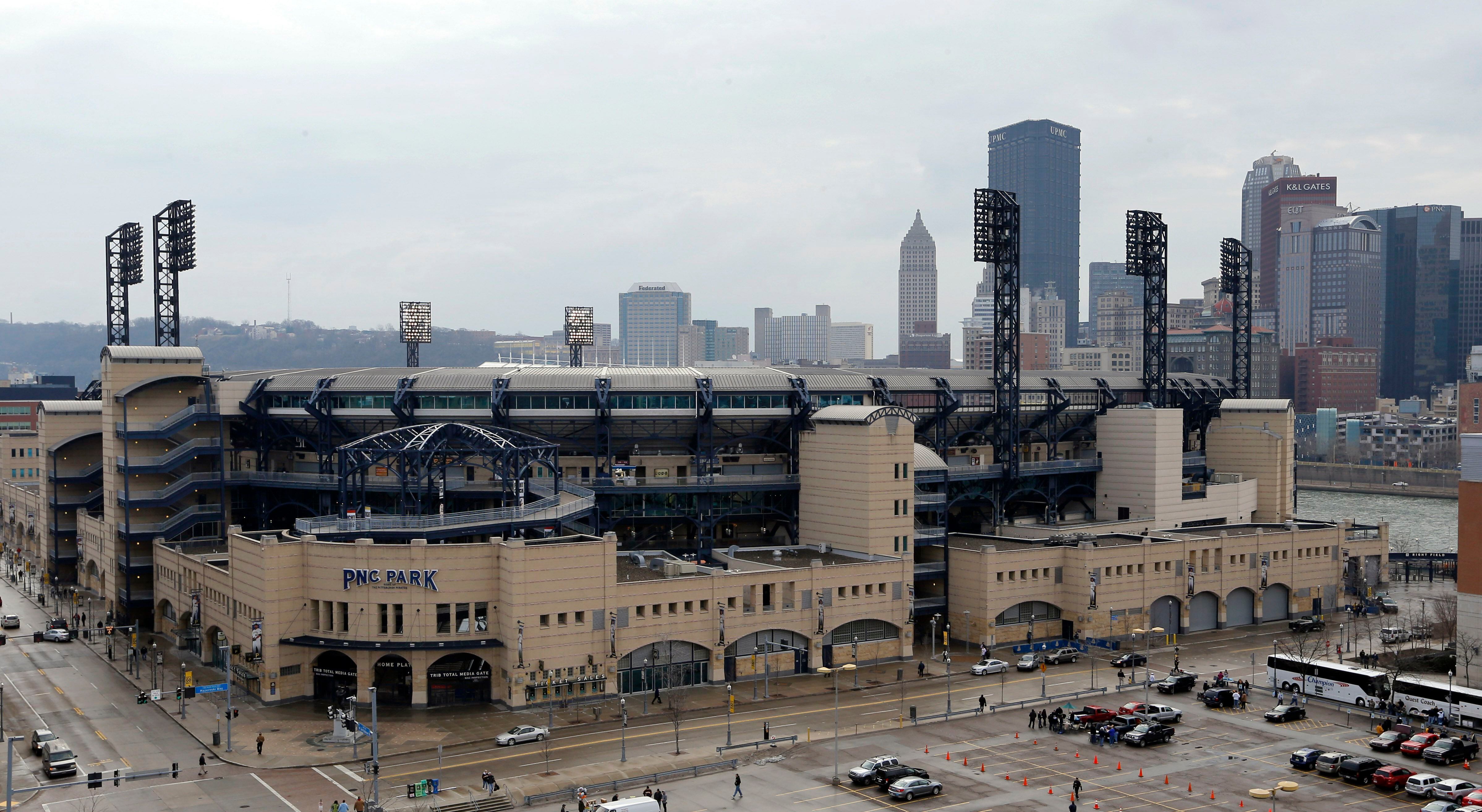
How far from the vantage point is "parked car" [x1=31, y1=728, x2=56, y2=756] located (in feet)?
273

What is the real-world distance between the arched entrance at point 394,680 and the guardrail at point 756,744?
84.4 feet

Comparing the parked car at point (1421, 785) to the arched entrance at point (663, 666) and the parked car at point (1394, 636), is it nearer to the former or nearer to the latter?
the parked car at point (1394, 636)

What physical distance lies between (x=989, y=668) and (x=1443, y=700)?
3244cm

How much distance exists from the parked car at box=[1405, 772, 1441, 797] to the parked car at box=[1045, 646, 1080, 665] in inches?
1432

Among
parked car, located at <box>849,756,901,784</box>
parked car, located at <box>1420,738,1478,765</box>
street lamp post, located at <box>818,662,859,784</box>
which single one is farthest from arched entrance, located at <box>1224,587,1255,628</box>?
parked car, located at <box>849,756,901,784</box>

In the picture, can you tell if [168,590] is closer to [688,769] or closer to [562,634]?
[562,634]

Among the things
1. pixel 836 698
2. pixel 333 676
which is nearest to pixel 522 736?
pixel 333 676

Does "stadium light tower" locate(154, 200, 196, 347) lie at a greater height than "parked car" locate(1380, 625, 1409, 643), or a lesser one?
greater

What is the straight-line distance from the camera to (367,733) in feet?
280

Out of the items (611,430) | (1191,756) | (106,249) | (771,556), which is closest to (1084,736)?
(1191,756)

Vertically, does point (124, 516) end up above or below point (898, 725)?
above

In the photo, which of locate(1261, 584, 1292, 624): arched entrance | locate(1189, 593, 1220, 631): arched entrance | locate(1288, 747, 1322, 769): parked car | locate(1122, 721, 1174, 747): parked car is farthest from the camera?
locate(1261, 584, 1292, 624): arched entrance

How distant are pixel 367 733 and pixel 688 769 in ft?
72.8

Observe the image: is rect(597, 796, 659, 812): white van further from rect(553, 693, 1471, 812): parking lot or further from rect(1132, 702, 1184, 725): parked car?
rect(1132, 702, 1184, 725): parked car
